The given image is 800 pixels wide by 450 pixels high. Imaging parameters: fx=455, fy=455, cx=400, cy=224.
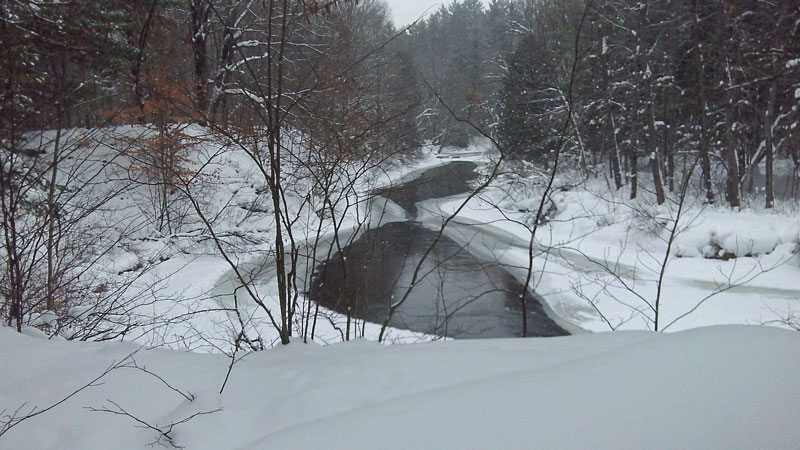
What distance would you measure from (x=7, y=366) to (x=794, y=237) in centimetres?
1337

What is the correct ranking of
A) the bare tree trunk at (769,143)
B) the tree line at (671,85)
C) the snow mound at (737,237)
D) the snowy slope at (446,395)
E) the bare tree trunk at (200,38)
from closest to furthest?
the snowy slope at (446,395) < the bare tree trunk at (200,38) < the snow mound at (737,237) < the tree line at (671,85) < the bare tree trunk at (769,143)

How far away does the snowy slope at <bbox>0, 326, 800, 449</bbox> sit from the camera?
1.11 m

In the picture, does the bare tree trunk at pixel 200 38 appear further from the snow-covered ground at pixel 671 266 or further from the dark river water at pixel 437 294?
the snow-covered ground at pixel 671 266

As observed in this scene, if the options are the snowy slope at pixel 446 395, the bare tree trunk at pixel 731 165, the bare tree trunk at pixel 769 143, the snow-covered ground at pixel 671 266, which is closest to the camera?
the snowy slope at pixel 446 395

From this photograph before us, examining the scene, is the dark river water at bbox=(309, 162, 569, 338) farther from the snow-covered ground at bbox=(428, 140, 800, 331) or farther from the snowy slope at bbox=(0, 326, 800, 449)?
the snowy slope at bbox=(0, 326, 800, 449)

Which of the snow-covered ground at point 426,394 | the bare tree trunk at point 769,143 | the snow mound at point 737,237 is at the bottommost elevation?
the snow mound at point 737,237

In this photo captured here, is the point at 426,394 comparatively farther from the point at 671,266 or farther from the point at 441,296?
the point at 671,266

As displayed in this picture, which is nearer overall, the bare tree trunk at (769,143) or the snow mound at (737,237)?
the snow mound at (737,237)

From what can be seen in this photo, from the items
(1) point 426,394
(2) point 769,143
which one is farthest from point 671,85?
(1) point 426,394

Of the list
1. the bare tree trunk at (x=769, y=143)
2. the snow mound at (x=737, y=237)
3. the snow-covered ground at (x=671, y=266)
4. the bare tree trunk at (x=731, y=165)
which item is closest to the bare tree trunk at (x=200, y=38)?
the snow-covered ground at (x=671, y=266)

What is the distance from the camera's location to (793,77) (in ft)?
41.4

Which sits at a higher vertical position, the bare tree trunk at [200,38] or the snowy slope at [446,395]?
the bare tree trunk at [200,38]

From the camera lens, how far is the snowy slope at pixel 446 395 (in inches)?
43.6

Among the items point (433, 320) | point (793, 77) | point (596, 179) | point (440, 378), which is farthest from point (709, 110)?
point (440, 378)
